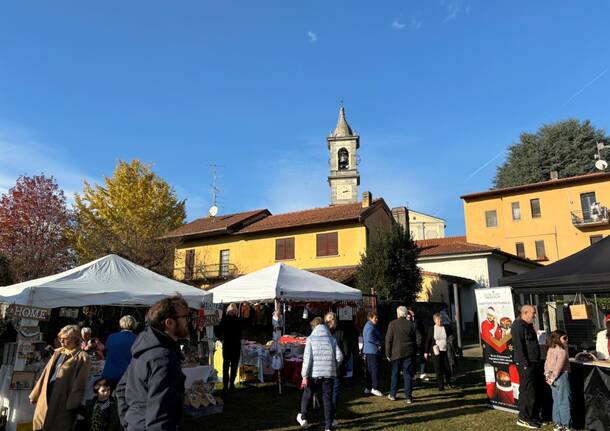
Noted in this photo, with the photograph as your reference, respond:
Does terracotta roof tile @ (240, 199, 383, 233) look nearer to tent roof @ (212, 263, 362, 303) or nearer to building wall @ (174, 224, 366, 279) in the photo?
building wall @ (174, 224, 366, 279)

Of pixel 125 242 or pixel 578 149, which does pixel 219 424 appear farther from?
pixel 578 149

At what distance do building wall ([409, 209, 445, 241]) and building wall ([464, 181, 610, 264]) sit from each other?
1756cm

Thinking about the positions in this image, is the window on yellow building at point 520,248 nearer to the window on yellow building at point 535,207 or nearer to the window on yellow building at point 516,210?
the window on yellow building at point 516,210

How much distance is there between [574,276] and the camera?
6.59m

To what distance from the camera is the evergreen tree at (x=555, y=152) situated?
1459 inches

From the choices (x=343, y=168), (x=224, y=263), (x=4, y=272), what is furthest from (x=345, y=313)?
(x=343, y=168)

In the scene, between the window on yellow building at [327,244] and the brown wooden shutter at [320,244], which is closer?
the window on yellow building at [327,244]

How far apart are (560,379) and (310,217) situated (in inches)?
835

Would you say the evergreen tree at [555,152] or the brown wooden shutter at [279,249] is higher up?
the evergreen tree at [555,152]

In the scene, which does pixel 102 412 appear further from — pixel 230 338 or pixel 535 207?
pixel 535 207

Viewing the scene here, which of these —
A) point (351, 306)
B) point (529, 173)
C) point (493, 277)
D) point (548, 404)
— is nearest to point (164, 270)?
point (351, 306)

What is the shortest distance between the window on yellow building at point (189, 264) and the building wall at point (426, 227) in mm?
29833

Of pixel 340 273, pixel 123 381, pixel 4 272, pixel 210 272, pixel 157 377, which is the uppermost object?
pixel 210 272

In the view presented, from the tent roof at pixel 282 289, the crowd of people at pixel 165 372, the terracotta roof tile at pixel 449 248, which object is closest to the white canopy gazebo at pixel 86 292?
the crowd of people at pixel 165 372
